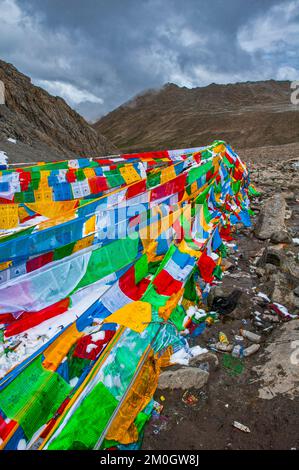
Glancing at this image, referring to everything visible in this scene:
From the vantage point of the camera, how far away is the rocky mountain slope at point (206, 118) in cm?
5238

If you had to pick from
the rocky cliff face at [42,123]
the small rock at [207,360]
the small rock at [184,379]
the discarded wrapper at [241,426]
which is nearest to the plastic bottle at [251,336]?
the small rock at [207,360]

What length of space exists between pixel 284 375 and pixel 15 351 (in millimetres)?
2477

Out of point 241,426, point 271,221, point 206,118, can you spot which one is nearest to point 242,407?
point 241,426

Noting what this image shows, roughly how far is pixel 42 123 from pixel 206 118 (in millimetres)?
50127

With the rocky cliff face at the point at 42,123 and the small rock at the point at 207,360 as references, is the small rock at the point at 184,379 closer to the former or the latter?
the small rock at the point at 207,360

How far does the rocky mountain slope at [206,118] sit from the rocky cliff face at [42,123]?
→ 29461 millimetres

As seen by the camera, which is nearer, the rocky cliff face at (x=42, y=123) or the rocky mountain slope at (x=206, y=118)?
the rocky cliff face at (x=42, y=123)

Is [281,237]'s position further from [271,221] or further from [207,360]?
[207,360]

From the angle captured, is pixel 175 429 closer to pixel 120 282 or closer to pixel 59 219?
pixel 120 282

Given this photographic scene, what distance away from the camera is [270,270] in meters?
4.78

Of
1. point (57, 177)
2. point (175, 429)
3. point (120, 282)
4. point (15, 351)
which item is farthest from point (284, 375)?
point (57, 177)

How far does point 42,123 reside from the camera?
80.1 ft

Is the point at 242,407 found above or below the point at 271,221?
below

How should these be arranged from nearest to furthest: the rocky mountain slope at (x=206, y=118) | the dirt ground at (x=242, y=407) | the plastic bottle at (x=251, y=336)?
the dirt ground at (x=242, y=407) → the plastic bottle at (x=251, y=336) → the rocky mountain slope at (x=206, y=118)
